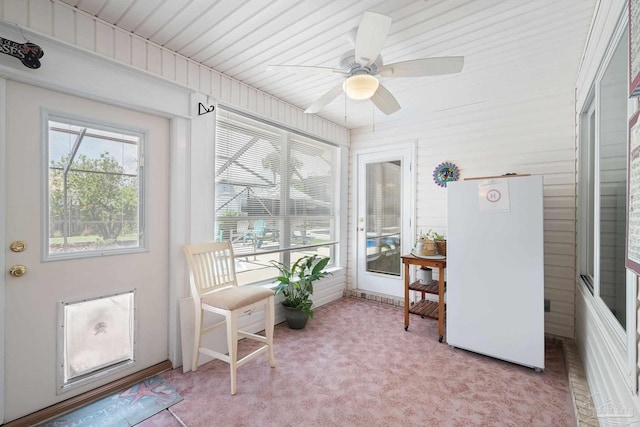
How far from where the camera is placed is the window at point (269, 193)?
9.37 feet

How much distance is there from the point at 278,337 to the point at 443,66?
2.74 meters

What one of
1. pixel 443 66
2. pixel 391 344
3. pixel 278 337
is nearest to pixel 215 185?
pixel 278 337

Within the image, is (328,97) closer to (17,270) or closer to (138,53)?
(138,53)

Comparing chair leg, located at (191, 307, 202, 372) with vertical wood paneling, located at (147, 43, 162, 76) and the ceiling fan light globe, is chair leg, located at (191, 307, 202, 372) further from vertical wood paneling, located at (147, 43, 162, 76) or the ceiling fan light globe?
the ceiling fan light globe

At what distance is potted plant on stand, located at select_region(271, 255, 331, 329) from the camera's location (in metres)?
3.14

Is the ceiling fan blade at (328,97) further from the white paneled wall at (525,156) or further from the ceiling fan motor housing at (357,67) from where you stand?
the white paneled wall at (525,156)

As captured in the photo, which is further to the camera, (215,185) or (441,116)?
(441,116)

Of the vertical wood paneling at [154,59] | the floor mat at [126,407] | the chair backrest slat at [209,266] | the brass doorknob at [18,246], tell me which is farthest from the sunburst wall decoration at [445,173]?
the brass doorknob at [18,246]

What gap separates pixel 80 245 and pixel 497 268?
3.22 metres

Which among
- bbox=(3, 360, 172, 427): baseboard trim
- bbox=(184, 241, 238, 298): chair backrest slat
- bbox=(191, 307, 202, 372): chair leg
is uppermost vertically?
bbox=(184, 241, 238, 298): chair backrest slat

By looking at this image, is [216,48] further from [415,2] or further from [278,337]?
[278,337]

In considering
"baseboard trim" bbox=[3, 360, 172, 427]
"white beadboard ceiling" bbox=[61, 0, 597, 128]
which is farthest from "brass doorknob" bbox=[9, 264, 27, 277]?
"white beadboard ceiling" bbox=[61, 0, 597, 128]

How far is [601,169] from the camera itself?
1841 mm

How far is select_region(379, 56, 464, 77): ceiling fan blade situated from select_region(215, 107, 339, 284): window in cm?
166
